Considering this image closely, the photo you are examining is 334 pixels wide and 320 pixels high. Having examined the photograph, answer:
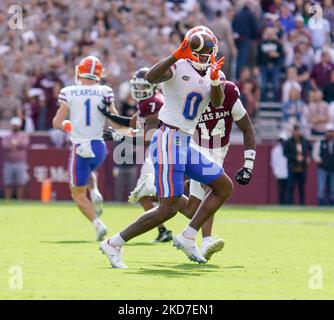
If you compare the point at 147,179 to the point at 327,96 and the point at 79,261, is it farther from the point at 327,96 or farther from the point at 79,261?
the point at 327,96

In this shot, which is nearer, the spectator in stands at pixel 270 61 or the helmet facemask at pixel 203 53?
the helmet facemask at pixel 203 53

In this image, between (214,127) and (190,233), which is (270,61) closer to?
(214,127)

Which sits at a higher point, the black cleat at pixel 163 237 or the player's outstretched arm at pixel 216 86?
the player's outstretched arm at pixel 216 86

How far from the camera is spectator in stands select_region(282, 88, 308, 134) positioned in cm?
2244

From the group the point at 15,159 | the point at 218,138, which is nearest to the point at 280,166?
the point at 15,159

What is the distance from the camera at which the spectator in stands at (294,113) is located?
22.4 m

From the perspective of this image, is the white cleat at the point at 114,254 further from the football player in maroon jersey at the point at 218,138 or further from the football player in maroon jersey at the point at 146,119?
the football player in maroon jersey at the point at 146,119

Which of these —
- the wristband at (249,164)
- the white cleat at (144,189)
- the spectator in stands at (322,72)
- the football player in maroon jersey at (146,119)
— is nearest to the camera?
the wristband at (249,164)

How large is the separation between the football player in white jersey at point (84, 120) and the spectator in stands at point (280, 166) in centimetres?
876

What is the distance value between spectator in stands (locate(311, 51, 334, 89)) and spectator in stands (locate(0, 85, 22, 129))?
601 centimetres

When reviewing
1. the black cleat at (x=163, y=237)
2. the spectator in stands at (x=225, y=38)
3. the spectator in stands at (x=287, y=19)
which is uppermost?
the spectator in stands at (x=287, y=19)

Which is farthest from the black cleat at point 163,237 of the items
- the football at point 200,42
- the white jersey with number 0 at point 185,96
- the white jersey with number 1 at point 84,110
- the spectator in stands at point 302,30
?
the spectator in stands at point 302,30

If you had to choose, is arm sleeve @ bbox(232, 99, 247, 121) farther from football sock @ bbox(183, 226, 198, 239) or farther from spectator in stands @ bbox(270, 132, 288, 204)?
spectator in stands @ bbox(270, 132, 288, 204)

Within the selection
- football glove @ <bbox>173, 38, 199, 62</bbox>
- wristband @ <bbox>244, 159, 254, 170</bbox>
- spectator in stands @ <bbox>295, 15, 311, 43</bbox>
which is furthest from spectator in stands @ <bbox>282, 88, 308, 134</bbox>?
football glove @ <bbox>173, 38, 199, 62</bbox>
